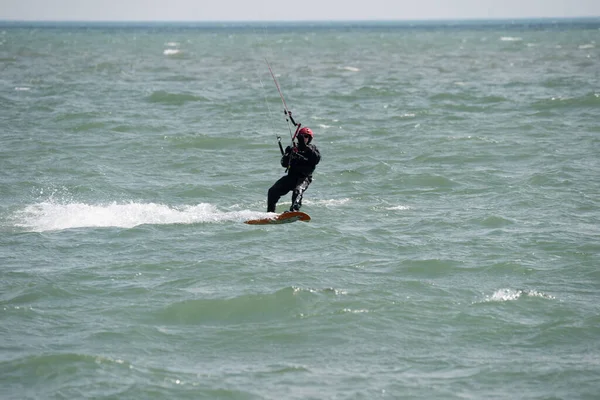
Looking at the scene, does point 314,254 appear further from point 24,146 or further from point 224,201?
point 24,146

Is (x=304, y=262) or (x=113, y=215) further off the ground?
(x=304, y=262)

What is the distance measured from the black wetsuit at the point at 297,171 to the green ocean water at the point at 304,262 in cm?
66

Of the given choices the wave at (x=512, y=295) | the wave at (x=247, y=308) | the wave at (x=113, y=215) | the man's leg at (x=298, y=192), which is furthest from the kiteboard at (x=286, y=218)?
the wave at (x=512, y=295)

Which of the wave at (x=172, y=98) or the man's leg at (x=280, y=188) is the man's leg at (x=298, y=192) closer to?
the man's leg at (x=280, y=188)

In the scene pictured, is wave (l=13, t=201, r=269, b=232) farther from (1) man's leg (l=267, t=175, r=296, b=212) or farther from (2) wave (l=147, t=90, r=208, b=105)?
(2) wave (l=147, t=90, r=208, b=105)

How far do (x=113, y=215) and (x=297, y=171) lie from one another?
159 inches

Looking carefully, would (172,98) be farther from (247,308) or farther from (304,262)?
(247,308)

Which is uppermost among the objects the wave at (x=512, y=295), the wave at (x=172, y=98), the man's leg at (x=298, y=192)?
the man's leg at (x=298, y=192)

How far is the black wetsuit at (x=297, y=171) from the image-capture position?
55.4 feet

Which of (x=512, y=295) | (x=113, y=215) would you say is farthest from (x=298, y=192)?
(x=512, y=295)

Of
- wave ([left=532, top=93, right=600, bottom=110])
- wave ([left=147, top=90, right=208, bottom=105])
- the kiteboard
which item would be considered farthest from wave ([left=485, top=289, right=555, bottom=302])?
wave ([left=147, top=90, right=208, bottom=105])

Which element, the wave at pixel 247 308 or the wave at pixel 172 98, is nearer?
the wave at pixel 247 308

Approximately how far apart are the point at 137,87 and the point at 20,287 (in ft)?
112

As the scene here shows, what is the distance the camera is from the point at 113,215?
18.3 meters
